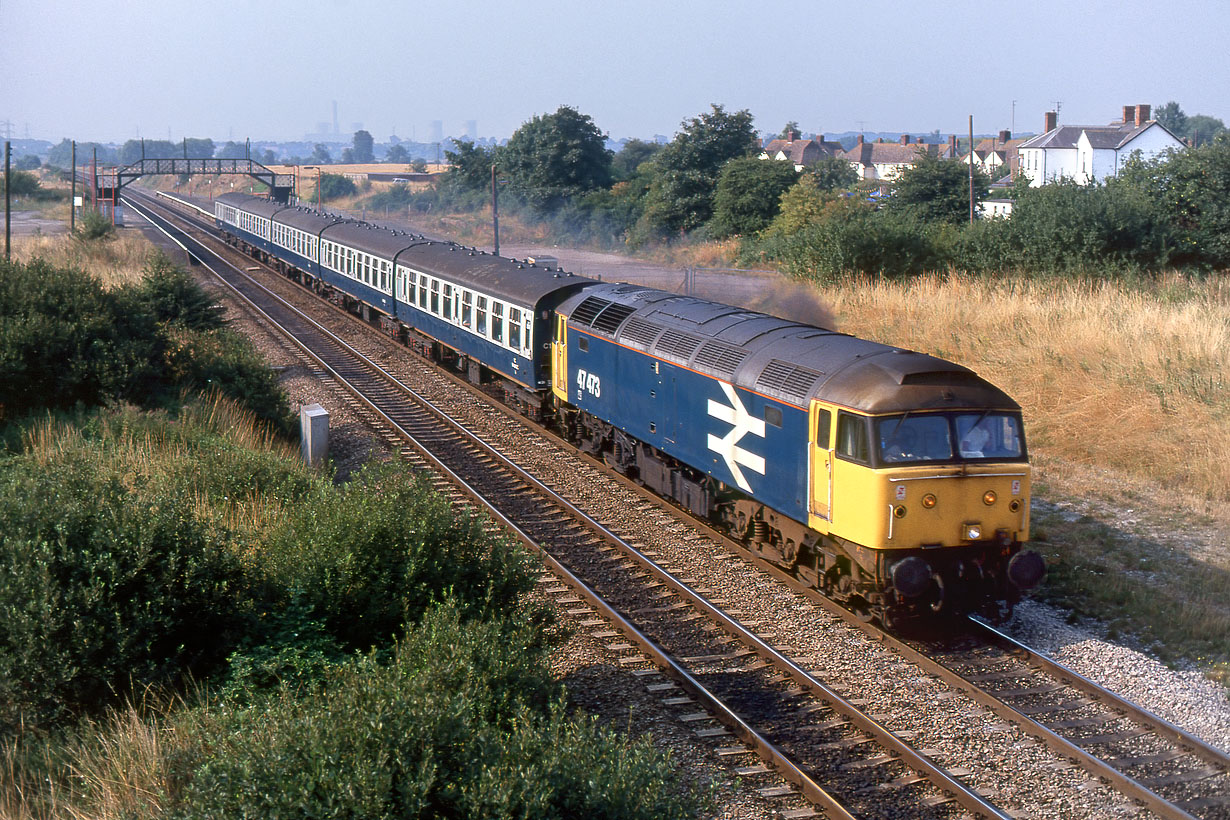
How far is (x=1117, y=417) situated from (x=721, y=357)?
8.35m

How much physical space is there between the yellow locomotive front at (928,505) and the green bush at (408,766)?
466 centimetres

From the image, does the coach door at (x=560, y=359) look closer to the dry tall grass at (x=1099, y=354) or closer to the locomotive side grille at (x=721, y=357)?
the locomotive side grille at (x=721, y=357)

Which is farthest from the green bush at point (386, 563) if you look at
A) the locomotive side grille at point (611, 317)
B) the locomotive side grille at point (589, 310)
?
the locomotive side grille at point (589, 310)

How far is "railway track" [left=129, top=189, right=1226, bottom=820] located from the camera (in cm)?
765

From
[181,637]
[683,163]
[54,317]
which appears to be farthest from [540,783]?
[683,163]

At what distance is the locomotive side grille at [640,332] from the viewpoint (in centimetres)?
1478

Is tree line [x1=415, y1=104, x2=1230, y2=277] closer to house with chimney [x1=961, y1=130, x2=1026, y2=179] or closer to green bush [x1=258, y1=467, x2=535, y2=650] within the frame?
green bush [x1=258, y1=467, x2=535, y2=650]

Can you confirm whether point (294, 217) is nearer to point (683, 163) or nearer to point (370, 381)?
point (370, 381)

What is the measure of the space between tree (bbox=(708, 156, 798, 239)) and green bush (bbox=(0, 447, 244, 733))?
145 ft

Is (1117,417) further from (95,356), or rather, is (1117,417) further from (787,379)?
(95,356)

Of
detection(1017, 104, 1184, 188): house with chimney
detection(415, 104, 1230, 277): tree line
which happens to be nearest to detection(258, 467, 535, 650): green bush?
detection(415, 104, 1230, 277): tree line

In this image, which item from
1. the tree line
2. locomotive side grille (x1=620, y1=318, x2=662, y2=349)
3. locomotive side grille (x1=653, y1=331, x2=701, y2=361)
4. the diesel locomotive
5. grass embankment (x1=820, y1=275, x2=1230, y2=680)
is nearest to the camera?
the diesel locomotive

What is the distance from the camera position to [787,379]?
1137cm

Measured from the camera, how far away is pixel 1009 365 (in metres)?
20.2
